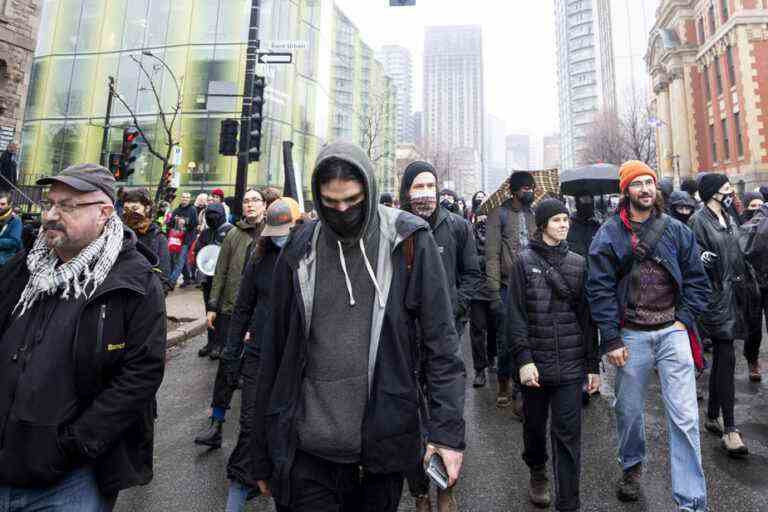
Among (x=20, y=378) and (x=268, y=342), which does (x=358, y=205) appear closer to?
(x=268, y=342)

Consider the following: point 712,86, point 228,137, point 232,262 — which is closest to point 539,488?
point 232,262

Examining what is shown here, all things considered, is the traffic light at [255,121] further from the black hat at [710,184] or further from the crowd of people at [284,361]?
the black hat at [710,184]

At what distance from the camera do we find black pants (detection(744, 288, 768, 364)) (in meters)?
4.82

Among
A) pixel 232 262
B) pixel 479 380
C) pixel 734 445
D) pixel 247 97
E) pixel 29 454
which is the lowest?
pixel 734 445

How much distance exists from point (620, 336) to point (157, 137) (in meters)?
29.2

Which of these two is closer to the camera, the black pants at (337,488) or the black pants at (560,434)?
the black pants at (337,488)

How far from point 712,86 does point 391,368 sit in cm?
4107

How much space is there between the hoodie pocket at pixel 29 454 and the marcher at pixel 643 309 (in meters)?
3.18

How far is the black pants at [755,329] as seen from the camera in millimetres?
4816

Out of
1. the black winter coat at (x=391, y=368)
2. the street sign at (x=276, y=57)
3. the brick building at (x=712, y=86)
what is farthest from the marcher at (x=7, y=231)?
the brick building at (x=712, y=86)

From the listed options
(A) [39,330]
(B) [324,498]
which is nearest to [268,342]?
(B) [324,498]

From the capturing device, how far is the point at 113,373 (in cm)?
193

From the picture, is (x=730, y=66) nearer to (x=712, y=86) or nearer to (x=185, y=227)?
(x=712, y=86)

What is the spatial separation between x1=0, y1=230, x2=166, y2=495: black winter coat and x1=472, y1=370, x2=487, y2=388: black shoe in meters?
4.16
